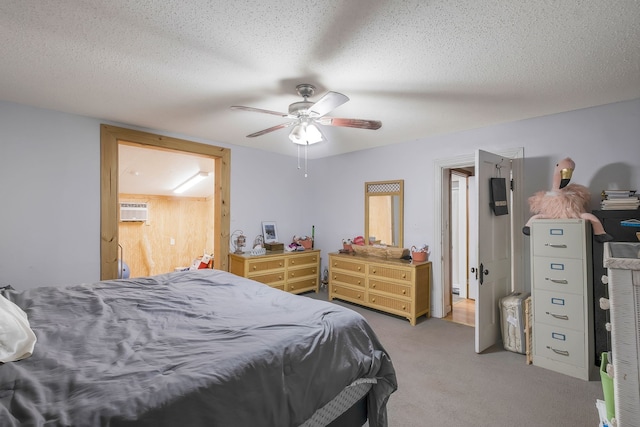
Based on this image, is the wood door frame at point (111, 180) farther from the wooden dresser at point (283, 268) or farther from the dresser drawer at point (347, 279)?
the dresser drawer at point (347, 279)

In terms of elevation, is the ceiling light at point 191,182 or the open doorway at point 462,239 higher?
the ceiling light at point 191,182

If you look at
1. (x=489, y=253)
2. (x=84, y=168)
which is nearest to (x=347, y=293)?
(x=489, y=253)

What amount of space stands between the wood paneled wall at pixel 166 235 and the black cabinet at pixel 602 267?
597cm

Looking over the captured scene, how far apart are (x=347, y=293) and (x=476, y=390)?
220 cm

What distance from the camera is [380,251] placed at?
4.15 metres

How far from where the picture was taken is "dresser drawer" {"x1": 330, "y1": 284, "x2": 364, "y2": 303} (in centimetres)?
412

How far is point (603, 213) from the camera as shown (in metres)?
2.48

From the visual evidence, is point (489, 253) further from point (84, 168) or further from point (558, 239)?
point (84, 168)

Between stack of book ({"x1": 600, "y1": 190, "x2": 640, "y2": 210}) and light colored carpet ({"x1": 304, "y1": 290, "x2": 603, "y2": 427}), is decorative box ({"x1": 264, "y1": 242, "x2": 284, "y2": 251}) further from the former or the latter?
stack of book ({"x1": 600, "y1": 190, "x2": 640, "y2": 210})

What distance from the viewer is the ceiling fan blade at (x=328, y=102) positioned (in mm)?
1896

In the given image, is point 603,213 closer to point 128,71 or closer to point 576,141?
point 576,141

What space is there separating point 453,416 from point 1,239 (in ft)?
13.1

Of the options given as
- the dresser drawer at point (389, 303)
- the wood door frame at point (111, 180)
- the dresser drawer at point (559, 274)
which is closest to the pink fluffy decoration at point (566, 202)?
the dresser drawer at point (559, 274)

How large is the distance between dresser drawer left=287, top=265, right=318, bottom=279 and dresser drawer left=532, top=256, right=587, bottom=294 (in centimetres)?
303
